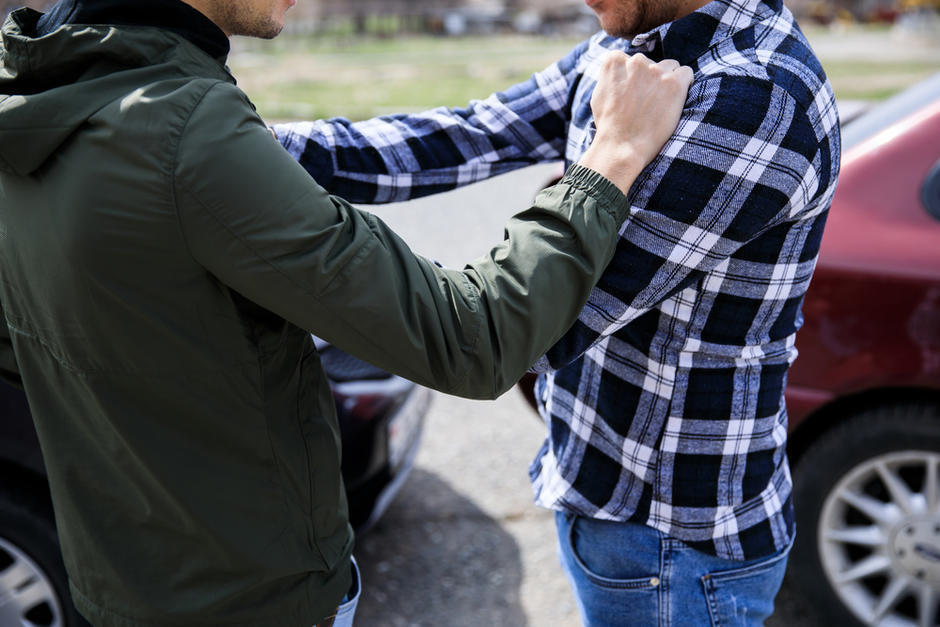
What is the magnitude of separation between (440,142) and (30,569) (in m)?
1.55

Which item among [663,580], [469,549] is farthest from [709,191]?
[469,549]

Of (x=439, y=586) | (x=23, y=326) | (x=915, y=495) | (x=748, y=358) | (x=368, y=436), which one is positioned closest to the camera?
(x=23, y=326)

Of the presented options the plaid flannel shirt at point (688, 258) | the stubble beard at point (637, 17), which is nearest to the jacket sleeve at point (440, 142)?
the plaid flannel shirt at point (688, 258)

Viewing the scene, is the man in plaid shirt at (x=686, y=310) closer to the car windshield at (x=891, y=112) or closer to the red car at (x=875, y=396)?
the red car at (x=875, y=396)

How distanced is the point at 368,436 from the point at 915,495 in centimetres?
159

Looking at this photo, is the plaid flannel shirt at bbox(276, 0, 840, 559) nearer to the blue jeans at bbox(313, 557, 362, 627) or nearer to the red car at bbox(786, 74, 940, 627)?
the blue jeans at bbox(313, 557, 362, 627)

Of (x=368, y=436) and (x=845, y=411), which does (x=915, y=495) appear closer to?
(x=845, y=411)

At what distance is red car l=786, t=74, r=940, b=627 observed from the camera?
243cm

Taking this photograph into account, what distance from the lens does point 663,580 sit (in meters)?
1.47

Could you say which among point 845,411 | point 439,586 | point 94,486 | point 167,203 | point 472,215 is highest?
point 167,203

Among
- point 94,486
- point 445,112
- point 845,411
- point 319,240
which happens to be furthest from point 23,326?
point 845,411

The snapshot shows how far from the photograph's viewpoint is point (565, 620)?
2.76 metres

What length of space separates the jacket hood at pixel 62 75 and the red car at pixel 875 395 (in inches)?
77.4

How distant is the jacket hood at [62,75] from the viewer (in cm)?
105
